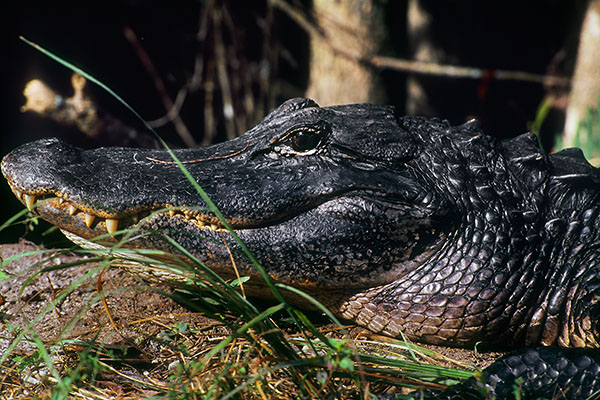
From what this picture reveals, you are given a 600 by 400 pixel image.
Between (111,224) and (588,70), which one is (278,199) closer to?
(111,224)

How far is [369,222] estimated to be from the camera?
7.77 ft

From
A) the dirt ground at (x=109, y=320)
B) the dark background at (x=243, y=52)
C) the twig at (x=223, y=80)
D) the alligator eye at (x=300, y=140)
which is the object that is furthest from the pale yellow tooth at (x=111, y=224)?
the twig at (x=223, y=80)

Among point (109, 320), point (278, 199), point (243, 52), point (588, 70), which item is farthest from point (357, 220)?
point (588, 70)

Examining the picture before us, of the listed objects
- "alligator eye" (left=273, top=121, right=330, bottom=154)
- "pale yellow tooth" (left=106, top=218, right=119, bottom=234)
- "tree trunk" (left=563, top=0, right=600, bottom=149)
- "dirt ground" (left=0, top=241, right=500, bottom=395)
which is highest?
"tree trunk" (left=563, top=0, right=600, bottom=149)

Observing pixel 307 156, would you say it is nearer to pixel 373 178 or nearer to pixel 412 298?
pixel 373 178

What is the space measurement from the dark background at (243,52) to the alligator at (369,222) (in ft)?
5.10

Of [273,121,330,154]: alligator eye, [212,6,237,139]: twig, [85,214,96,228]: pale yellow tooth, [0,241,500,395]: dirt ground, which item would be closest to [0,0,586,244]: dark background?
[212,6,237,139]: twig

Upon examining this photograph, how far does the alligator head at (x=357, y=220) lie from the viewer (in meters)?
2.31

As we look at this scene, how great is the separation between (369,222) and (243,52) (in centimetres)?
437

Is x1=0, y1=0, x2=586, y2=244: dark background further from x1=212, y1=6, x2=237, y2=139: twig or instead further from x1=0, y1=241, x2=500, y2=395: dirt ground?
x1=0, y1=241, x2=500, y2=395: dirt ground

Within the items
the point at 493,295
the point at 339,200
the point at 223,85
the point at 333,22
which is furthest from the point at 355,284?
the point at 223,85

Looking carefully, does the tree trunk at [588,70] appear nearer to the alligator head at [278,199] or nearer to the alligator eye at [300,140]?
the alligator head at [278,199]

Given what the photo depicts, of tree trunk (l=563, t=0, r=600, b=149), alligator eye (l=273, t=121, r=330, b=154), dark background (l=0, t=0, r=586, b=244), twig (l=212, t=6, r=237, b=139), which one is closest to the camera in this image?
alligator eye (l=273, t=121, r=330, b=154)

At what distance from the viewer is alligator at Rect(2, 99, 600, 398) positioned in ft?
7.58
